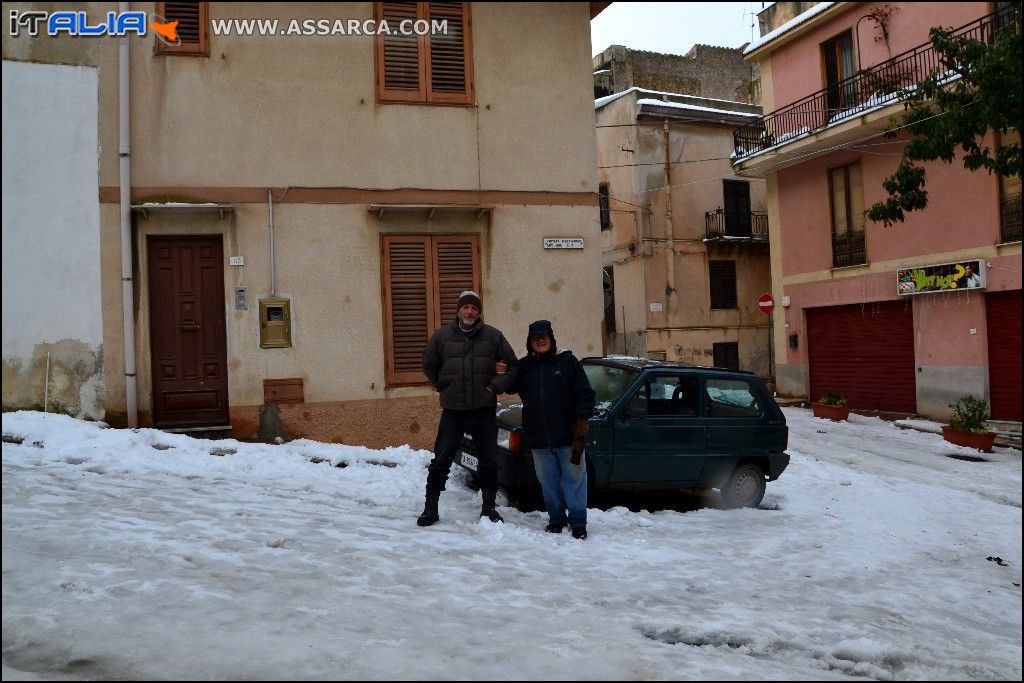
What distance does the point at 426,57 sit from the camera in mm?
10453

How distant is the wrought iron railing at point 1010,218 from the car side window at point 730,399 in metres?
10.3

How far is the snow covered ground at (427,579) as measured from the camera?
12.2ft

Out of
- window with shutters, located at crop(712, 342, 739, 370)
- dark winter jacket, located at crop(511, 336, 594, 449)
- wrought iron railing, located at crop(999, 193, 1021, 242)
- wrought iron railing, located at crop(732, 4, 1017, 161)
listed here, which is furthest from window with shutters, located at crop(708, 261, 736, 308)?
dark winter jacket, located at crop(511, 336, 594, 449)

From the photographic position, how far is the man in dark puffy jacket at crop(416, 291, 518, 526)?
6594mm

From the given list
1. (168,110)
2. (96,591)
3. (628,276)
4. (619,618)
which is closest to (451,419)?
(619,618)

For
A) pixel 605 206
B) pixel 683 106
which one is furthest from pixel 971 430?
pixel 605 206

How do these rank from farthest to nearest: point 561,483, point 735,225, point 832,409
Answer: point 735,225
point 832,409
point 561,483

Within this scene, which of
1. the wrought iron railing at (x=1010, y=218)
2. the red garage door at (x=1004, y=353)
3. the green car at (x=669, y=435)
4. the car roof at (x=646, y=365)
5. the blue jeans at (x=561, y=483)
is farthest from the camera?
the red garage door at (x=1004, y=353)

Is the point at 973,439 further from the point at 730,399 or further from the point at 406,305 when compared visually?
the point at 406,305

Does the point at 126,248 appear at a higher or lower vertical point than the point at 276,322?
higher

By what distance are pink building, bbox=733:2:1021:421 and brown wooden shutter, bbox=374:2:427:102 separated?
426 inches

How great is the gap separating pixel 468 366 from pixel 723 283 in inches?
845

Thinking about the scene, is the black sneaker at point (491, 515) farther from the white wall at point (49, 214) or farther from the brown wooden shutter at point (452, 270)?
the white wall at point (49, 214)

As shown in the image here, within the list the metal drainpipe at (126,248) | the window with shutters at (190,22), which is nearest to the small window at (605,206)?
the window with shutters at (190,22)
